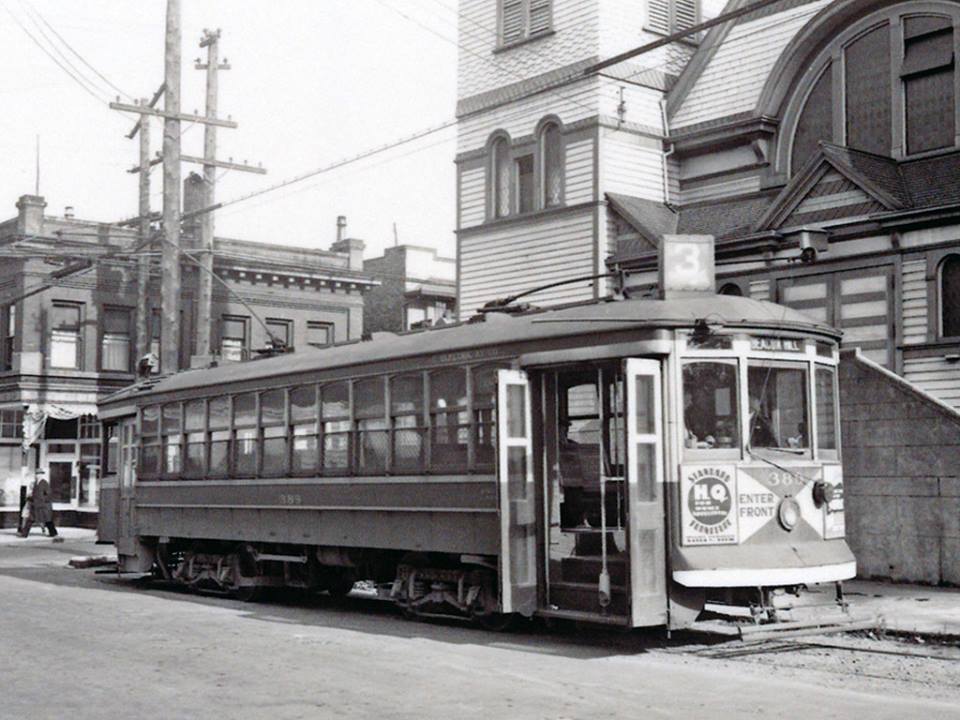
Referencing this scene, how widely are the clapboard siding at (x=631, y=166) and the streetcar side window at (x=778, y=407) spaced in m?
12.7

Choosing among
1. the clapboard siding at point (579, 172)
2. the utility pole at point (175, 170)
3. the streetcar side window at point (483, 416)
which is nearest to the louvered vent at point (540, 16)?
the clapboard siding at point (579, 172)

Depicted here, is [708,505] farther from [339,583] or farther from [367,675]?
[339,583]

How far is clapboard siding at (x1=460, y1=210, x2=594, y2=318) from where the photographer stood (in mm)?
24844

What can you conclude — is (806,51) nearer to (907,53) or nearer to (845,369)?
(907,53)

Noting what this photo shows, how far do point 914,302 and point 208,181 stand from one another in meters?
15.3

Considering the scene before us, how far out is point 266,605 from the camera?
1628 centimetres

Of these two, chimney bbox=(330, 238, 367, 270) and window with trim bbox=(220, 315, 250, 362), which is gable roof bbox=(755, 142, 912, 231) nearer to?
window with trim bbox=(220, 315, 250, 362)

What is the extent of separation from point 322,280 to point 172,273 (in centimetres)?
1855

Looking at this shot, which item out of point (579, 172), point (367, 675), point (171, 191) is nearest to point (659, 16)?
point (579, 172)

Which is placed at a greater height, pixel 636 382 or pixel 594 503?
pixel 636 382

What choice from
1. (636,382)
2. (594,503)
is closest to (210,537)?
(594,503)

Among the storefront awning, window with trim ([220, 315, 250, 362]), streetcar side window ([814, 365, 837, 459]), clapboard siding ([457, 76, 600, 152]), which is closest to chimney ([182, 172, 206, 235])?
window with trim ([220, 315, 250, 362])

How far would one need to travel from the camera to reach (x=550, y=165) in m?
25.8

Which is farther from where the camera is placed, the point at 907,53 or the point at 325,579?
the point at 907,53
